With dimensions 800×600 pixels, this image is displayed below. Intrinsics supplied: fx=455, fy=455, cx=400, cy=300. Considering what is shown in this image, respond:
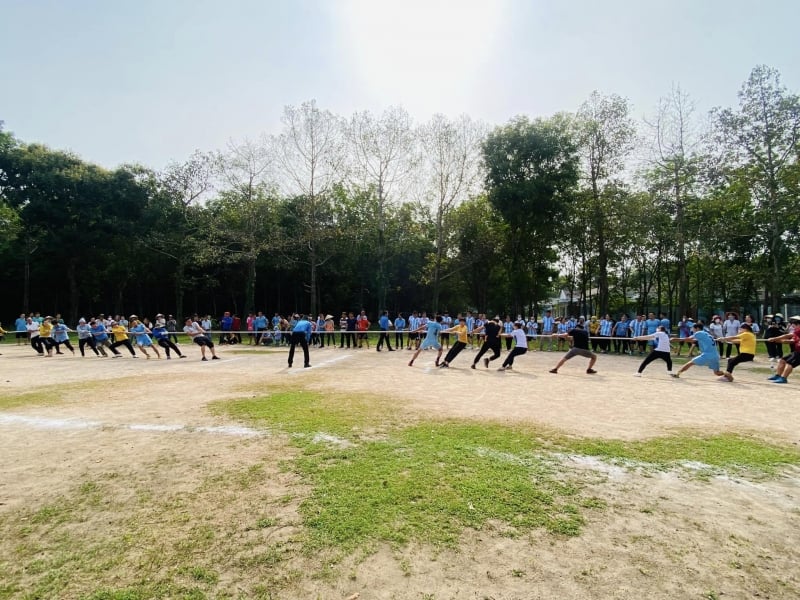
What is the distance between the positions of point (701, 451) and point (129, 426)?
7769 millimetres

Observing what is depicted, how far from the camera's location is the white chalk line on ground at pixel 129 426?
20.8 ft

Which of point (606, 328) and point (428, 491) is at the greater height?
point (606, 328)

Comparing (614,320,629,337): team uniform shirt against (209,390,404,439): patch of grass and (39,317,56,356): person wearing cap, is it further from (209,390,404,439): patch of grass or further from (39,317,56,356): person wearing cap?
(39,317,56,356): person wearing cap

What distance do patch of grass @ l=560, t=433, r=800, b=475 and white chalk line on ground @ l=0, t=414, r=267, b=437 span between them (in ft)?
14.5

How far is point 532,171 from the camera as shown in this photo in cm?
2994

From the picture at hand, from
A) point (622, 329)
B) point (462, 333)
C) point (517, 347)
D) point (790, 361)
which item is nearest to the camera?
point (790, 361)

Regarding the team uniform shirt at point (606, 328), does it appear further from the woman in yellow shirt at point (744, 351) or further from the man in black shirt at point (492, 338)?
the man in black shirt at point (492, 338)

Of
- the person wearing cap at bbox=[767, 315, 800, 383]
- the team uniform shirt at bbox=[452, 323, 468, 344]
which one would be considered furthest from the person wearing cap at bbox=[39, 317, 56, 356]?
the person wearing cap at bbox=[767, 315, 800, 383]

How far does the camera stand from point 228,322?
25797 millimetres

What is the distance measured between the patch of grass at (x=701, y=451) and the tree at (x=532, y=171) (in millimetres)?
25079

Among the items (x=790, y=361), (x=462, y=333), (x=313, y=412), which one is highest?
(x=462, y=333)

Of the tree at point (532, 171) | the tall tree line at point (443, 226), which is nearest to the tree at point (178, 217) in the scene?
the tall tree line at point (443, 226)

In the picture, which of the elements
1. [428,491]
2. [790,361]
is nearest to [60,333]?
[428,491]

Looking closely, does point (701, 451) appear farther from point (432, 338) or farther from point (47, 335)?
point (47, 335)
